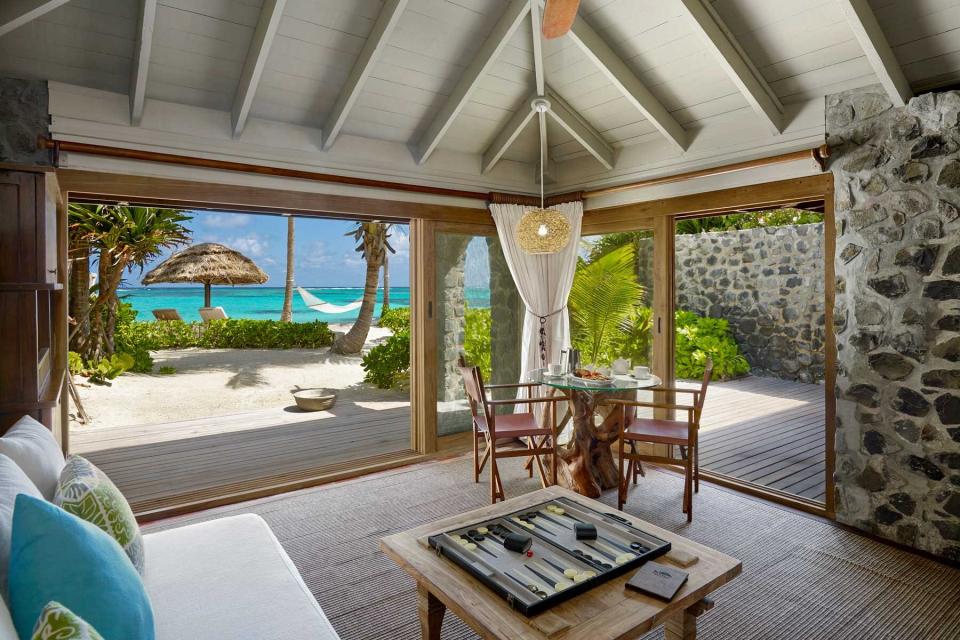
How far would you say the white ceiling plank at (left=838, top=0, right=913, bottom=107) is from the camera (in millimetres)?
2547

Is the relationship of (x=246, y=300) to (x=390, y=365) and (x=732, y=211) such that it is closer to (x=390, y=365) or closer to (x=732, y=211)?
(x=390, y=365)

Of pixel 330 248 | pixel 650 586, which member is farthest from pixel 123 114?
pixel 330 248

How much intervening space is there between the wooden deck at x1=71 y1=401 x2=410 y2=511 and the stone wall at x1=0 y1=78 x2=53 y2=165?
211 cm

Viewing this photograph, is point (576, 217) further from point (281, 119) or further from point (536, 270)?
point (281, 119)

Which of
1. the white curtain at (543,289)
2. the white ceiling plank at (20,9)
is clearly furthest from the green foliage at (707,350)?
the white ceiling plank at (20,9)

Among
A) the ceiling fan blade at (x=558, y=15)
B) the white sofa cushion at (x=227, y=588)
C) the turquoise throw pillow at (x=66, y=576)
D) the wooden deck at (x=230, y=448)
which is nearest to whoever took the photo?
the turquoise throw pillow at (x=66, y=576)

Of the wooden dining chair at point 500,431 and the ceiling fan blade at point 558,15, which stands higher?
the ceiling fan blade at point 558,15

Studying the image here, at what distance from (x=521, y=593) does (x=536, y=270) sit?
3.47 meters

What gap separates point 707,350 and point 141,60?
7.39m

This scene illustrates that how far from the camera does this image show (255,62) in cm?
303

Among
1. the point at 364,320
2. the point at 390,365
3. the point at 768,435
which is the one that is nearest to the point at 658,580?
the point at 768,435

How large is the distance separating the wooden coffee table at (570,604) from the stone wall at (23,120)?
282 centimetres

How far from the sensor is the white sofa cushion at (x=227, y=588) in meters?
1.48

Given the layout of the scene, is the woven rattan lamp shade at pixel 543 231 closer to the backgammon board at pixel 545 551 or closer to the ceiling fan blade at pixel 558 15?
the ceiling fan blade at pixel 558 15
